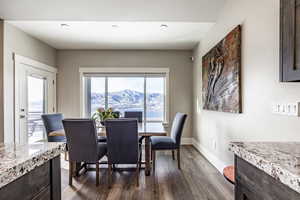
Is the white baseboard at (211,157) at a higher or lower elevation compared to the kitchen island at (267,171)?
lower

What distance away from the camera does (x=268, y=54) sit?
75.5 inches

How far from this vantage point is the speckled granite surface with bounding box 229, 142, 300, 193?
73 cm

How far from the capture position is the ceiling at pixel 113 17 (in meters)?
3.05

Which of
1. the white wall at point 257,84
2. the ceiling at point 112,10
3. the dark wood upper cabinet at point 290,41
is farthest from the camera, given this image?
the ceiling at point 112,10

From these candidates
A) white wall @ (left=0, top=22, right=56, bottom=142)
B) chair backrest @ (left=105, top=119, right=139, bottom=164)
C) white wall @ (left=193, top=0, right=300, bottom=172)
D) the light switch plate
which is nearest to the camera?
the light switch plate

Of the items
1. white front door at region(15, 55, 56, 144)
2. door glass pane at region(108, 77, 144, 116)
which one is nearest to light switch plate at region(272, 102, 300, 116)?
door glass pane at region(108, 77, 144, 116)

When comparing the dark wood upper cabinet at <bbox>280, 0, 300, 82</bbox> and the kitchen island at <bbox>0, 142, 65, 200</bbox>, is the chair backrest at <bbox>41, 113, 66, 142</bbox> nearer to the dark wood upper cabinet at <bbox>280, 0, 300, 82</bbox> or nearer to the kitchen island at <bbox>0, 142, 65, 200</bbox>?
the kitchen island at <bbox>0, 142, 65, 200</bbox>

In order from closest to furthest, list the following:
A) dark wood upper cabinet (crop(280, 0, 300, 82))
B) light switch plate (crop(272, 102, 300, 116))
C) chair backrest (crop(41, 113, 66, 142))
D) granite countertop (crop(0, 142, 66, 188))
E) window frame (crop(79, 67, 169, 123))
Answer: granite countertop (crop(0, 142, 66, 188)), dark wood upper cabinet (crop(280, 0, 300, 82)), light switch plate (crop(272, 102, 300, 116)), chair backrest (crop(41, 113, 66, 142)), window frame (crop(79, 67, 169, 123))

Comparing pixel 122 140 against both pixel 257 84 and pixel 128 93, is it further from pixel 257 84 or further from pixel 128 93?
pixel 128 93

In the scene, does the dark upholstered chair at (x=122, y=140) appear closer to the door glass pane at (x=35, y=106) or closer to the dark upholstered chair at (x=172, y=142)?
the dark upholstered chair at (x=172, y=142)

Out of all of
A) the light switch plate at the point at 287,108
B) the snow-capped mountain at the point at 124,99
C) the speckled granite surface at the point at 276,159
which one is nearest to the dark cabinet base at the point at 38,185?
the speckled granite surface at the point at 276,159

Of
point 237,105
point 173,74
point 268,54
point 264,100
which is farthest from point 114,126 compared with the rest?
point 173,74

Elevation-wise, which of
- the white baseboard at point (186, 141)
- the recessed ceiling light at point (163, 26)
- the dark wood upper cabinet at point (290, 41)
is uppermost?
the recessed ceiling light at point (163, 26)

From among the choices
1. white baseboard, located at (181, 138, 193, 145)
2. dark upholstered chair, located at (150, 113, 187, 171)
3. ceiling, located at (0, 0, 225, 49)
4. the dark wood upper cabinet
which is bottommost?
white baseboard, located at (181, 138, 193, 145)
